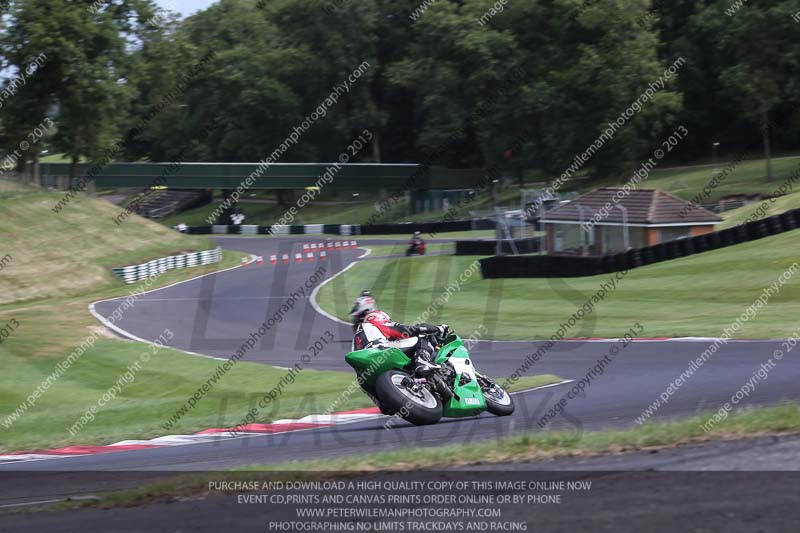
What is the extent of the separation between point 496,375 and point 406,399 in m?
5.93

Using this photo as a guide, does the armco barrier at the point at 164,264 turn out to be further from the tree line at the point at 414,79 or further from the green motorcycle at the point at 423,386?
the green motorcycle at the point at 423,386

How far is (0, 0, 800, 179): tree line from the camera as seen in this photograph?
171 ft

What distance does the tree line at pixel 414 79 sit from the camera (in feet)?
171

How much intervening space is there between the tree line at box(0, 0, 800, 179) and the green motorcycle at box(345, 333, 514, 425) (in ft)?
146

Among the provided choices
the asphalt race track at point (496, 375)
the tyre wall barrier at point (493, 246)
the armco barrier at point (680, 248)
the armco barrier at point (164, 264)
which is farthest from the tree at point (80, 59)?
the armco barrier at point (680, 248)

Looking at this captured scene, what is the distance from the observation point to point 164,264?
43812 millimetres

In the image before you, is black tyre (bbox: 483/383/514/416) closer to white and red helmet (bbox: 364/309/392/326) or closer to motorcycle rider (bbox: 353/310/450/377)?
motorcycle rider (bbox: 353/310/450/377)

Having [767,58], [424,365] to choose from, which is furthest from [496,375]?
[767,58]

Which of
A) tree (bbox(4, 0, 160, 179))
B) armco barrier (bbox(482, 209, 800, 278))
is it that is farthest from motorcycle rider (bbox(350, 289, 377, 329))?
tree (bbox(4, 0, 160, 179))

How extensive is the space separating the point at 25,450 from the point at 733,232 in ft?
77.2

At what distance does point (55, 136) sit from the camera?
2136 inches

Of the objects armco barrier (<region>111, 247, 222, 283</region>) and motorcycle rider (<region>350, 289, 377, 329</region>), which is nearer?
motorcycle rider (<region>350, 289, 377, 329</region>)

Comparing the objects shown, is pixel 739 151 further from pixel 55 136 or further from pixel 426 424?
pixel 426 424

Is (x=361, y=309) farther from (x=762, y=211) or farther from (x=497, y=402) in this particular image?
(x=762, y=211)
